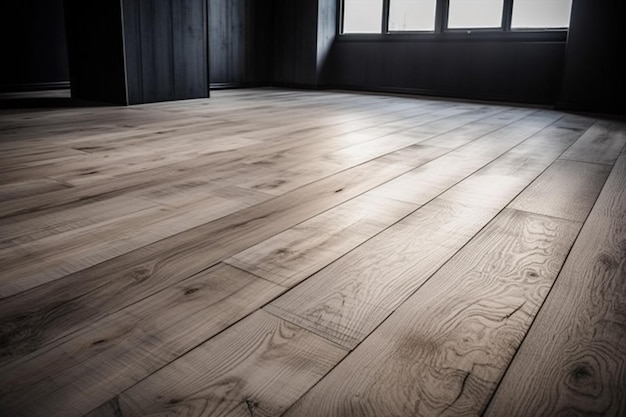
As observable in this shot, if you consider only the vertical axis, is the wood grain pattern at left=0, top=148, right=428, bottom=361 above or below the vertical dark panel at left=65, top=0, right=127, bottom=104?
below

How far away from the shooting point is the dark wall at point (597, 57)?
3.96 metres

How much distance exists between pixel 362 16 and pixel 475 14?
4.26 ft

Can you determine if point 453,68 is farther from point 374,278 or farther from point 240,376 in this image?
point 240,376

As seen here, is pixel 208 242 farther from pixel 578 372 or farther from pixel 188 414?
pixel 578 372

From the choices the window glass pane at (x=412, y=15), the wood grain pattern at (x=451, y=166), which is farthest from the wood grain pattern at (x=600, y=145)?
the window glass pane at (x=412, y=15)

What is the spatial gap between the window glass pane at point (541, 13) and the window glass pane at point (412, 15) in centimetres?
83

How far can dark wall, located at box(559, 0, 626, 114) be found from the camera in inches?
156

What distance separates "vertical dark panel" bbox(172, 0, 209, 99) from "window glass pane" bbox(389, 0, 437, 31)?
2.15 metres

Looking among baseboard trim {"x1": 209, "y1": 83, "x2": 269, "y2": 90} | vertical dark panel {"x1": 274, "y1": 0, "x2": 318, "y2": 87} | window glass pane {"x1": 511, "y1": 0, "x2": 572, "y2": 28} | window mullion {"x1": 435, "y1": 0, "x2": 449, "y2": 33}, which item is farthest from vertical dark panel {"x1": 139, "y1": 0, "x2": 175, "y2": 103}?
window glass pane {"x1": 511, "y1": 0, "x2": 572, "y2": 28}

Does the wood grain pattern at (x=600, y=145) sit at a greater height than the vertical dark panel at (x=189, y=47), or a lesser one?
lesser

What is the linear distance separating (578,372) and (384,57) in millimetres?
5145

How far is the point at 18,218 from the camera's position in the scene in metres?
1.30

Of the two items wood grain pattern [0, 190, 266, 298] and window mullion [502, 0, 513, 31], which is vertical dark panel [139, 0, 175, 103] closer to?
wood grain pattern [0, 190, 266, 298]

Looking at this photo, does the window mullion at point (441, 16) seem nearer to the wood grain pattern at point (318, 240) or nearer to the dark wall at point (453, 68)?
the dark wall at point (453, 68)
